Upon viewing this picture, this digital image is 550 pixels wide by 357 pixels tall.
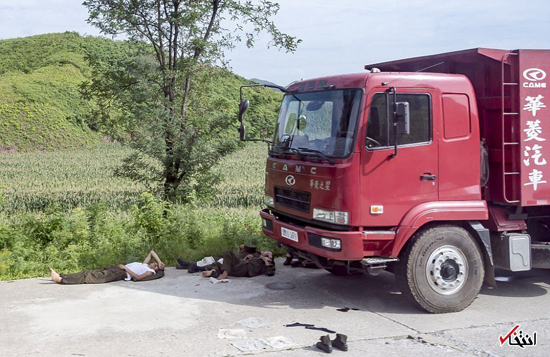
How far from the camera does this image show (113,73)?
13047 mm

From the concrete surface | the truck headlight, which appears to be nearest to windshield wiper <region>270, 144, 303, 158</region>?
the truck headlight

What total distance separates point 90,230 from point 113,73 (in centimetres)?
462

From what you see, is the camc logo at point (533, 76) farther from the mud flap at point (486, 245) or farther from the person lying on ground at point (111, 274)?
the person lying on ground at point (111, 274)

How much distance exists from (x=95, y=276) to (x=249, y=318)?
2.81m

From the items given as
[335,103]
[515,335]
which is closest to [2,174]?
[335,103]

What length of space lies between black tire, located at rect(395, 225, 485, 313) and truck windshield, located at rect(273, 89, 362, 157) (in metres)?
1.52

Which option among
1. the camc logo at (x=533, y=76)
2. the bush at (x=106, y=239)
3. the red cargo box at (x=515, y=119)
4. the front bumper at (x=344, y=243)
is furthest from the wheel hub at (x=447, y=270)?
the bush at (x=106, y=239)

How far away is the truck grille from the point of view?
7.09 meters

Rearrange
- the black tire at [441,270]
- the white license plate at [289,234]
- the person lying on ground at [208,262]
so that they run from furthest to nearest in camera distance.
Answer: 1. the person lying on ground at [208,262]
2. the white license plate at [289,234]
3. the black tire at [441,270]

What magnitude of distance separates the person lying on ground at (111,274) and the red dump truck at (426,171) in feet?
7.31

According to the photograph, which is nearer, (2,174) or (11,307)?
(11,307)

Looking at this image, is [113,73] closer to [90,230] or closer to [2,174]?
[90,230]

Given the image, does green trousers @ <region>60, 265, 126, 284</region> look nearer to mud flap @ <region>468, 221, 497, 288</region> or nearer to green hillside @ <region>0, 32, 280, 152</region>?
mud flap @ <region>468, 221, 497, 288</region>

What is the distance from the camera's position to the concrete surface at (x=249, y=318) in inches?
218
